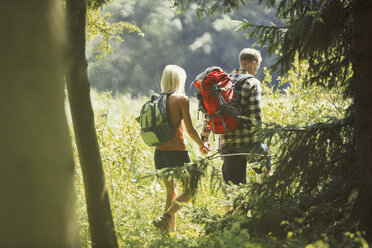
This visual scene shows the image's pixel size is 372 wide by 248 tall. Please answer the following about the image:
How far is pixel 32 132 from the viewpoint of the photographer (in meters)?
1.39

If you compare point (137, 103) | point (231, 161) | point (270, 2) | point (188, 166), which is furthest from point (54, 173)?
point (137, 103)

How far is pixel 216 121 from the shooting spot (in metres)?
3.20

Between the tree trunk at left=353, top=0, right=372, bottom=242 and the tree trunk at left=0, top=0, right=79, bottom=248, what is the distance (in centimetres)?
149

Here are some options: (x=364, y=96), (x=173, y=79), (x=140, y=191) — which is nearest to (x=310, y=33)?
(x=364, y=96)

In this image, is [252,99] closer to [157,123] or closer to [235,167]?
[235,167]

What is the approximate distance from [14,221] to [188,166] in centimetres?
135

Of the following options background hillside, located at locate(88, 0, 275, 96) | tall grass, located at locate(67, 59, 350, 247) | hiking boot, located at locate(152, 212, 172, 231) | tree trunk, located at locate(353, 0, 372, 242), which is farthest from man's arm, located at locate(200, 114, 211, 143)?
background hillside, located at locate(88, 0, 275, 96)

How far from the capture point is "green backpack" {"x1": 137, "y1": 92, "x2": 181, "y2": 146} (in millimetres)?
3277

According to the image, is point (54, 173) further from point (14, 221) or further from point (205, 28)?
point (205, 28)

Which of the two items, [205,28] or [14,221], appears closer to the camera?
[14,221]

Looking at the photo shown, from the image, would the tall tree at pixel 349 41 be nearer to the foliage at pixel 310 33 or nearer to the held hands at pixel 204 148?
the foliage at pixel 310 33

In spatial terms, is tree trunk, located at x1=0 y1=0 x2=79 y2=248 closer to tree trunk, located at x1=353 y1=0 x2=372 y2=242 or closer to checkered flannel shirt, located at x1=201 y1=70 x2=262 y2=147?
tree trunk, located at x1=353 y1=0 x2=372 y2=242

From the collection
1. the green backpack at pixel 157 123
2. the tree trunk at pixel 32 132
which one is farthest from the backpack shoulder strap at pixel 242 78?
the tree trunk at pixel 32 132

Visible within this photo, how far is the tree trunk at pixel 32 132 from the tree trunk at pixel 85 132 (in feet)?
3.87
